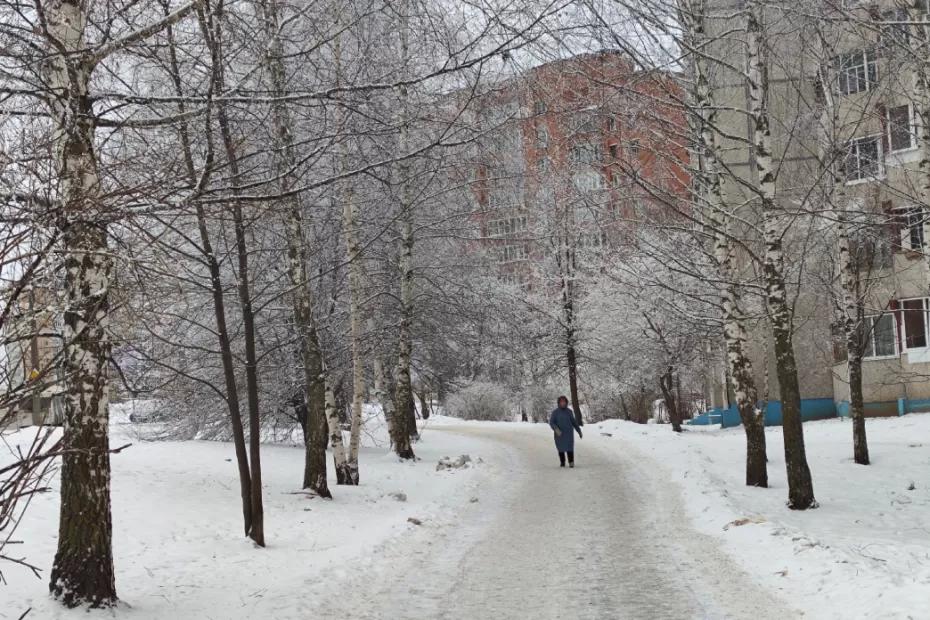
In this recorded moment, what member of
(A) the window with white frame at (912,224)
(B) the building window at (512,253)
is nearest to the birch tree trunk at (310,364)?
(A) the window with white frame at (912,224)

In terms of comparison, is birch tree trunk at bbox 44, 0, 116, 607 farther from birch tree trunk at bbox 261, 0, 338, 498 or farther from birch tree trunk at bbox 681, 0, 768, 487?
birch tree trunk at bbox 681, 0, 768, 487

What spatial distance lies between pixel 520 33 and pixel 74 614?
216 inches

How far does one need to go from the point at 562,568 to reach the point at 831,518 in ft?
16.0

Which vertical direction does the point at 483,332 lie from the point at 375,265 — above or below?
below

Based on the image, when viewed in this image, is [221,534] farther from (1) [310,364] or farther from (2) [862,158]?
(2) [862,158]

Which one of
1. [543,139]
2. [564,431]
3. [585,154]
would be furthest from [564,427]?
[543,139]

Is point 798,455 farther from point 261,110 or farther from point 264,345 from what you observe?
point 264,345

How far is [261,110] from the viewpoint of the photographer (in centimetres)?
730

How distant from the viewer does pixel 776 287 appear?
11.9 m

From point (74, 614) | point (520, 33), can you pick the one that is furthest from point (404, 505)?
point (520, 33)

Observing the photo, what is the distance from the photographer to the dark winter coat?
63.1ft

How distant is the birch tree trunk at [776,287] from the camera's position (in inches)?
466

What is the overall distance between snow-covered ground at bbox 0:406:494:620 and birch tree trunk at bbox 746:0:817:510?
5.13 metres

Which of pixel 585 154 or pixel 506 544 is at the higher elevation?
pixel 585 154
